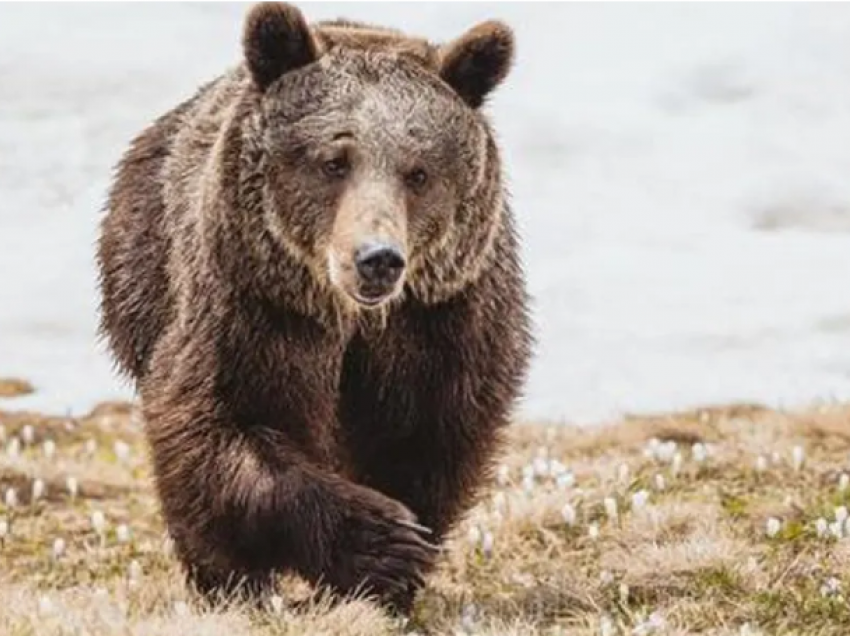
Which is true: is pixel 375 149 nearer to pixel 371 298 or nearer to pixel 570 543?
pixel 371 298

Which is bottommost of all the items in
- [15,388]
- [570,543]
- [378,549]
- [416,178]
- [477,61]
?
[15,388]

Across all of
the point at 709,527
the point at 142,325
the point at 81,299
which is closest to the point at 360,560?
the point at 142,325

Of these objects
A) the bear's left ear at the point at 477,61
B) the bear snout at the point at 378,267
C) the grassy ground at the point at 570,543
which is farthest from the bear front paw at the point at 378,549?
the bear's left ear at the point at 477,61

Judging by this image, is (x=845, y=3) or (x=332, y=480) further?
(x=845, y=3)

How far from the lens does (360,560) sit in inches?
314

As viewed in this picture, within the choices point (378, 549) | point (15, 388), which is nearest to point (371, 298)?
point (378, 549)

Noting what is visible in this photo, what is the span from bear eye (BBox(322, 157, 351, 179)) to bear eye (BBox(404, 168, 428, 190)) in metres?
0.22

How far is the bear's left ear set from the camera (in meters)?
8.29

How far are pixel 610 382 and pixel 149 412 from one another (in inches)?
299

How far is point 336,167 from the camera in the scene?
782 centimetres

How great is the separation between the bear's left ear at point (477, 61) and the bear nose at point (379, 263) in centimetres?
109

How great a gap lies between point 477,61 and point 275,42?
2.55 ft

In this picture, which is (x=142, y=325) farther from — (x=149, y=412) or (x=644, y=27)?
(x=644, y=27)

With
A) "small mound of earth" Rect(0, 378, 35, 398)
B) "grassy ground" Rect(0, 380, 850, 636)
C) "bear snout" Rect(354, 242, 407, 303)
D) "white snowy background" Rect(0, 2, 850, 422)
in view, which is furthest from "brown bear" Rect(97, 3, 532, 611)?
"small mound of earth" Rect(0, 378, 35, 398)
